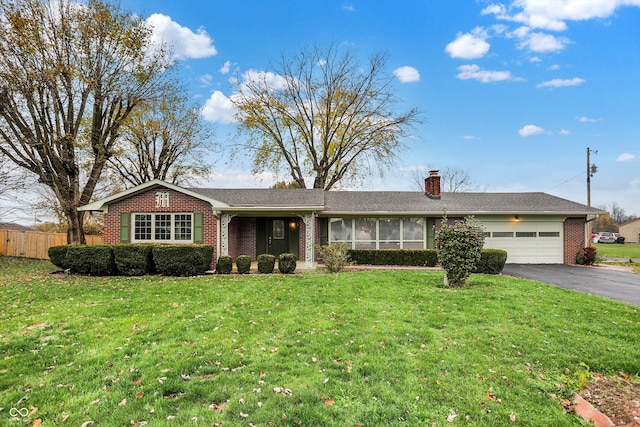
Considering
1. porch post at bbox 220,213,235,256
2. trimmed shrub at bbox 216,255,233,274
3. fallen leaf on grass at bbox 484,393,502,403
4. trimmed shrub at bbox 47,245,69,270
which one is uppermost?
porch post at bbox 220,213,235,256

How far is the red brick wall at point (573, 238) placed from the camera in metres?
15.8

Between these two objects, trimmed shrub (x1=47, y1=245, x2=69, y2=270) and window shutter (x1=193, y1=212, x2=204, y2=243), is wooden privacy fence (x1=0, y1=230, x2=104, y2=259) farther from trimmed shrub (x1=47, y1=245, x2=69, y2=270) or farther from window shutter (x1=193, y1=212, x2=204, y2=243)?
window shutter (x1=193, y1=212, x2=204, y2=243)

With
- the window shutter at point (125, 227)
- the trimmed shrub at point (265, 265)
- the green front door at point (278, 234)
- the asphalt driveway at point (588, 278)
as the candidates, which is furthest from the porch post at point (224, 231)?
the asphalt driveway at point (588, 278)

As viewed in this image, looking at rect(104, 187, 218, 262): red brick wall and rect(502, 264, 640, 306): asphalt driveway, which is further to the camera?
rect(104, 187, 218, 262): red brick wall

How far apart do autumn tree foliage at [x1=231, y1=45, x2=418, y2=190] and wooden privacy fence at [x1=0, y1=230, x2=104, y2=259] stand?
1388 cm

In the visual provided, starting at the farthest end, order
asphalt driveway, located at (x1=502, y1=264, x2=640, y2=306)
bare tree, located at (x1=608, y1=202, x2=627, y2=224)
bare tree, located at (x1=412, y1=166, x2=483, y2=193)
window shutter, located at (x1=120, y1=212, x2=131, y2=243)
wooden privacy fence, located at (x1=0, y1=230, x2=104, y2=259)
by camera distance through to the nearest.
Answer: bare tree, located at (x1=608, y1=202, x2=627, y2=224) < bare tree, located at (x1=412, y1=166, x2=483, y2=193) < wooden privacy fence, located at (x1=0, y1=230, x2=104, y2=259) < window shutter, located at (x1=120, y1=212, x2=131, y2=243) < asphalt driveway, located at (x1=502, y1=264, x2=640, y2=306)

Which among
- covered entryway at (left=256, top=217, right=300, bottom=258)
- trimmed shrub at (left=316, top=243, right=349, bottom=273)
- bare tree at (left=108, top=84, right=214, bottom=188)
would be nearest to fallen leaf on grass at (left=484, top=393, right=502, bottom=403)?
trimmed shrub at (left=316, top=243, right=349, bottom=273)

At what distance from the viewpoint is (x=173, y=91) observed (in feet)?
63.6

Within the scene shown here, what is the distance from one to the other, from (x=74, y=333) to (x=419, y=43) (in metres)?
18.0

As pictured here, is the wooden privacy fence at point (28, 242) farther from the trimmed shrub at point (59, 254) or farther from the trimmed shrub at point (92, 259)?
the trimmed shrub at point (92, 259)

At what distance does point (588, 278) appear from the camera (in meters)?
11.7

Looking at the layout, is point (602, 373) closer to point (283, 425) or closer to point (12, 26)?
Result: point (283, 425)

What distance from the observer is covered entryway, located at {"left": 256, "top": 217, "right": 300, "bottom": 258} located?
51.6 ft

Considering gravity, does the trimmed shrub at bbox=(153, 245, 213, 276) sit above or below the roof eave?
below
